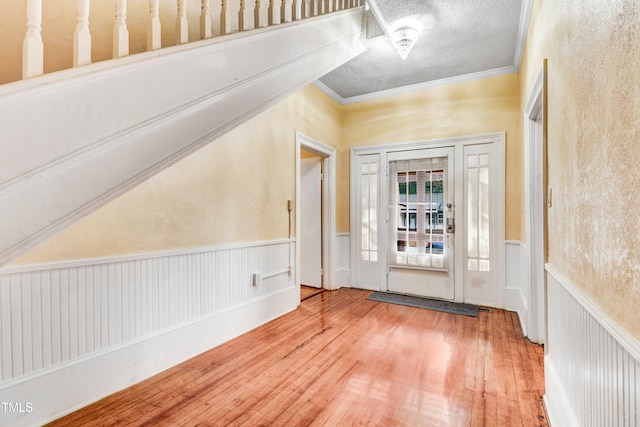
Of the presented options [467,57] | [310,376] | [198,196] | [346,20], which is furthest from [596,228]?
[467,57]

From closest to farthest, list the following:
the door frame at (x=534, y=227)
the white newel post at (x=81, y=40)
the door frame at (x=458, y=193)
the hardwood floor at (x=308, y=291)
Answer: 1. the white newel post at (x=81, y=40)
2. the door frame at (x=534, y=227)
3. the door frame at (x=458, y=193)
4. the hardwood floor at (x=308, y=291)

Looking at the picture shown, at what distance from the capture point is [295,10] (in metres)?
2.01

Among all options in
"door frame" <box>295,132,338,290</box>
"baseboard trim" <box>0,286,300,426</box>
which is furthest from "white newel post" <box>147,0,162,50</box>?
"door frame" <box>295,132,338,290</box>

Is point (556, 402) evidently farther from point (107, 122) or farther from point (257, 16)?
point (257, 16)

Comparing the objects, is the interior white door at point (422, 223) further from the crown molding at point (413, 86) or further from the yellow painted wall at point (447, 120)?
the crown molding at point (413, 86)

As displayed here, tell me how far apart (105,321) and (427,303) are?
329 centimetres

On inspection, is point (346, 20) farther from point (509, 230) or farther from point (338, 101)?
point (509, 230)

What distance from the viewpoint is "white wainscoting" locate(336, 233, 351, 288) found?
4547mm

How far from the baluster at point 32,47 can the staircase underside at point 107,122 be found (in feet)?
0.17

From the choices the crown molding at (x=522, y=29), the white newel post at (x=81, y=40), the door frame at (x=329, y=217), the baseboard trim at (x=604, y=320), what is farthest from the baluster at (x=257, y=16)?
the door frame at (x=329, y=217)

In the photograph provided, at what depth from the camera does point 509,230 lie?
3.50 metres

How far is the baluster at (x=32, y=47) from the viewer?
916 millimetres

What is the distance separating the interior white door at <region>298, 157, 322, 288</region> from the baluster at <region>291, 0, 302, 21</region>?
2.51 metres

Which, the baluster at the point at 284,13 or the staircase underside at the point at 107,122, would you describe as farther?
the baluster at the point at 284,13
